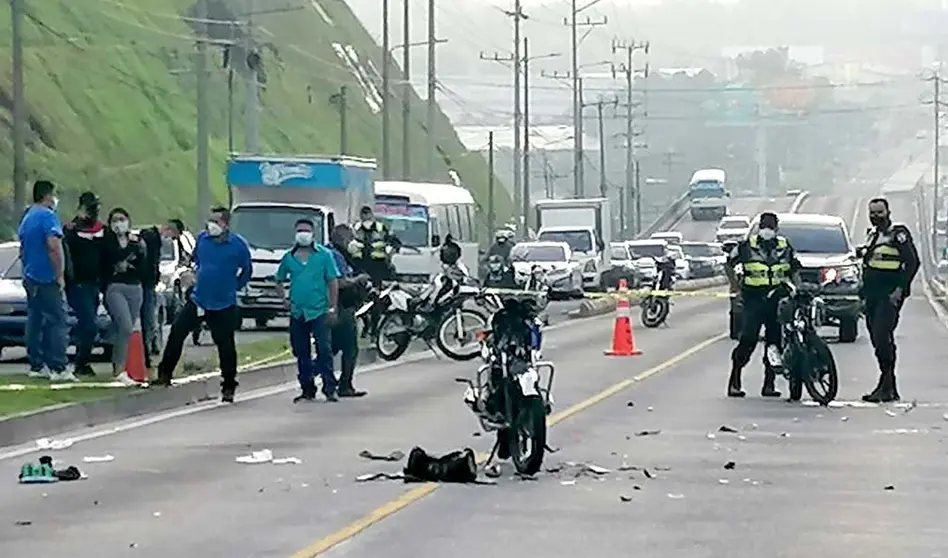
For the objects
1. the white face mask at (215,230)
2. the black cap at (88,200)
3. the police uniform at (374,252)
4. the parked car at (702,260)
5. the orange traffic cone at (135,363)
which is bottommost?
the parked car at (702,260)

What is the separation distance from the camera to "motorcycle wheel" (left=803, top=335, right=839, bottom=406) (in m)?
21.7

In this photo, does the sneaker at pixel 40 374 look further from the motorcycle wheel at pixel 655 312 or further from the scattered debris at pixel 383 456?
the motorcycle wheel at pixel 655 312

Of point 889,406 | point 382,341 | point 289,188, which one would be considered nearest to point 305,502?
point 889,406

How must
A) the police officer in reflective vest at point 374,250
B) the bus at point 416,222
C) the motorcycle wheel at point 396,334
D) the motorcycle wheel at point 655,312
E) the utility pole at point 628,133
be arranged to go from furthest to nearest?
1. the utility pole at point 628,133
2. the bus at point 416,222
3. the motorcycle wheel at point 655,312
4. the police officer in reflective vest at point 374,250
5. the motorcycle wheel at point 396,334

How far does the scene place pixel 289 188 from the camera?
127 feet

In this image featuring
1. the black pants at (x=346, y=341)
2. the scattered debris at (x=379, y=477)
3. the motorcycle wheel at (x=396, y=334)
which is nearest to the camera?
the scattered debris at (x=379, y=477)

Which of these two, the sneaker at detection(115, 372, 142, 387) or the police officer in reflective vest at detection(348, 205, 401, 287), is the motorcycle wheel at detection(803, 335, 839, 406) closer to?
the sneaker at detection(115, 372, 142, 387)

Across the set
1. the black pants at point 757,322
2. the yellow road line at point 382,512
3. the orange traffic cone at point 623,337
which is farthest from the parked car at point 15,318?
the black pants at point 757,322

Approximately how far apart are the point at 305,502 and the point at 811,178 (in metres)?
187

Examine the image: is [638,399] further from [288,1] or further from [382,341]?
[288,1]

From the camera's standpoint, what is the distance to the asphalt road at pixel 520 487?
12.2 metres

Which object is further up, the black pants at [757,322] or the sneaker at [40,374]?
the black pants at [757,322]

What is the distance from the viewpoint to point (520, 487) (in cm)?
1471

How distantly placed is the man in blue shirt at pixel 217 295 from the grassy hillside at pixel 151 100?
30.8 m
